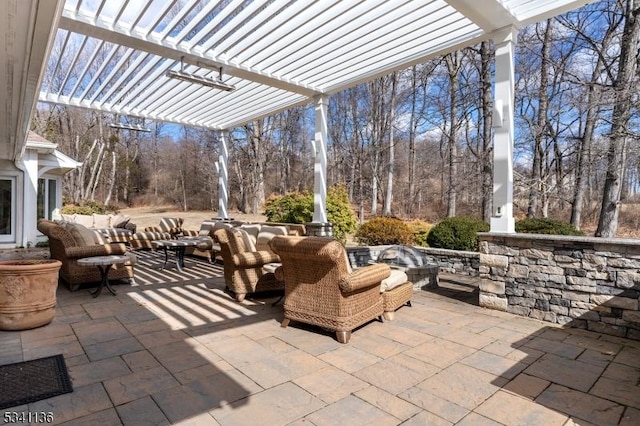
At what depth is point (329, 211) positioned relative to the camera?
897 cm

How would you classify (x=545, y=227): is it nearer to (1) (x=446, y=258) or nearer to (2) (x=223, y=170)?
(1) (x=446, y=258)

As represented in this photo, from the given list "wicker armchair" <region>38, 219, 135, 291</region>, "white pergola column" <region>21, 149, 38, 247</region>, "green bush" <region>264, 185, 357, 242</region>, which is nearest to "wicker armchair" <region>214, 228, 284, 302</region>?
"wicker armchair" <region>38, 219, 135, 291</region>

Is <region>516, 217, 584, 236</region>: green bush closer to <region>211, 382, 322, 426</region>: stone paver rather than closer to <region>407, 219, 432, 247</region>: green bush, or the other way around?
<region>407, 219, 432, 247</region>: green bush

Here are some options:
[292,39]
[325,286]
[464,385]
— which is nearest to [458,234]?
[325,286]

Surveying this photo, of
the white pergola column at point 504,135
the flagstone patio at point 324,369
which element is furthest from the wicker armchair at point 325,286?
the white pergola column at point 504,135

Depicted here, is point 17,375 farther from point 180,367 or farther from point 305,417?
point 305,417

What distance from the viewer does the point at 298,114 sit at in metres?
20.1

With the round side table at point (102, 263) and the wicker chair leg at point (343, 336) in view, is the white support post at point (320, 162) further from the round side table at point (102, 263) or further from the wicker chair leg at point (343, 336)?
the wicker chair leg at point (343, 336)

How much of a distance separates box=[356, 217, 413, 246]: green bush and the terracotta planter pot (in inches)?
225

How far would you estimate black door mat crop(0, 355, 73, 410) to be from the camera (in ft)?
7.19

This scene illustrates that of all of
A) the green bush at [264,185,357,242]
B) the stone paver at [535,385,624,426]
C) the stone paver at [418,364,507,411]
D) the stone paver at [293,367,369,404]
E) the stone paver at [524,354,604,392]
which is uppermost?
the green bush at [264,185,357,242]

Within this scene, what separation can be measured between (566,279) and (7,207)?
1123cm

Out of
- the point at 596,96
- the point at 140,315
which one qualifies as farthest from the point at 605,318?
the point at 596,96

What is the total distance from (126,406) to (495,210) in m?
3.97
